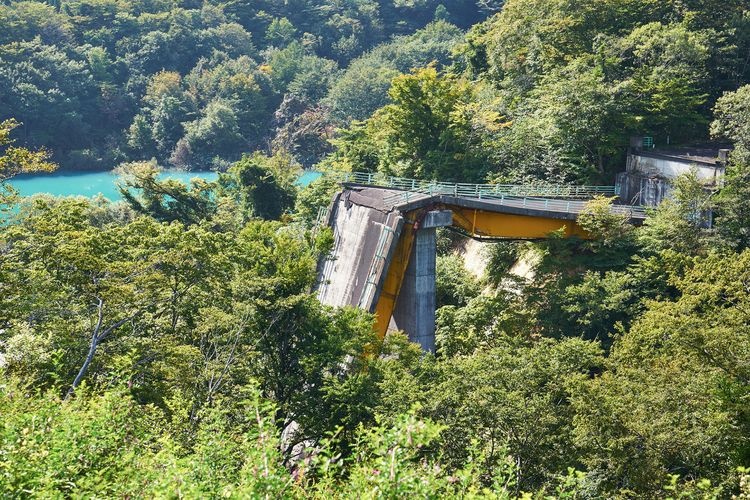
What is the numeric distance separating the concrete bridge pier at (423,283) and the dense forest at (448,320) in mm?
941

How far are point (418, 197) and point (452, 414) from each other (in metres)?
8.99

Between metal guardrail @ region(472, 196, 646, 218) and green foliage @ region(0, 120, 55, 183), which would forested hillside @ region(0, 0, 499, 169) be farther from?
green foliage @ region(0, 120, 55, 183)

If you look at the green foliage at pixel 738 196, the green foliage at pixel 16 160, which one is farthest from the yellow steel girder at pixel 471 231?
the green foliage at pixel 16 160

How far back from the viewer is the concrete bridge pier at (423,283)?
21.2 metres

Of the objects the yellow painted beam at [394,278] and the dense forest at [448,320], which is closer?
the dense forest at [448,320]

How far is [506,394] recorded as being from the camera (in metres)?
13.5

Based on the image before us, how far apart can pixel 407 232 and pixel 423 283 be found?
1.42m

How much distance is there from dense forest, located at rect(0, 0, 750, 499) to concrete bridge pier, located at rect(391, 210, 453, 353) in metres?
0.94

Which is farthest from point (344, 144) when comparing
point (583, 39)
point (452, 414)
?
point (452, 414)

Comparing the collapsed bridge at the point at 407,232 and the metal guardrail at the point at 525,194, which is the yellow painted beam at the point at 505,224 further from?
the metal guardrail at the point at 525,194

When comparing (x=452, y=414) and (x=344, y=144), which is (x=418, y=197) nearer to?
(x=452, y=414)

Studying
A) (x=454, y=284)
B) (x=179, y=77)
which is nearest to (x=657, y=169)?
(x=454, y=284)

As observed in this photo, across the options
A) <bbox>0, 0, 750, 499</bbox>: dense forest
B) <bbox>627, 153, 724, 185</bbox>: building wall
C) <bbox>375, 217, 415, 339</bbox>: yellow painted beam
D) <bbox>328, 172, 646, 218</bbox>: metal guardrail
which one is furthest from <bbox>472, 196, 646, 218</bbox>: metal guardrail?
<bbox>375, 217, 415, 339</bbox>: yellow painted beam

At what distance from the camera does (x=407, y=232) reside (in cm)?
2123
